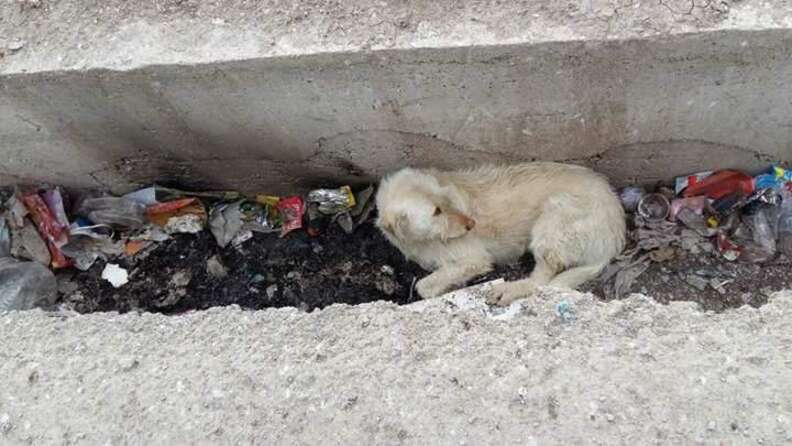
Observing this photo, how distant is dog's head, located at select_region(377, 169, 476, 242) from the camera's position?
326 cm

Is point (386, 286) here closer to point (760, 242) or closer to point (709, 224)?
point (709, 224)

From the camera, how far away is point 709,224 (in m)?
3.42

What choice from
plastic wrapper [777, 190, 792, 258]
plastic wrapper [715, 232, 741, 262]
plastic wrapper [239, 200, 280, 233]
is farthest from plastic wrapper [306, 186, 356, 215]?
plastic wrapper [777, 190, 792, 258]

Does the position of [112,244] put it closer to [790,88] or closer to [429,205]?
[429,205]

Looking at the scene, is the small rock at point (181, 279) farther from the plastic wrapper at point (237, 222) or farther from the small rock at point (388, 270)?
the small rock at point (388, 270)

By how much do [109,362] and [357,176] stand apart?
1.62 m

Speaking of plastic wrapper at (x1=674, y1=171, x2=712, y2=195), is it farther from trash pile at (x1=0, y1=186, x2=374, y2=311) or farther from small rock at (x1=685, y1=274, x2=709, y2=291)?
trash pile at (x1=0, y1=186, x2=374, y2=311)

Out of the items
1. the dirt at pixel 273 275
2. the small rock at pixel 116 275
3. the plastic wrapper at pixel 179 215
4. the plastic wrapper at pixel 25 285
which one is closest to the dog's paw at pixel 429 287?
the dirt at pixel 273 275

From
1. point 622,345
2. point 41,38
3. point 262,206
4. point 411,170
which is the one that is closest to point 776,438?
point 622,345

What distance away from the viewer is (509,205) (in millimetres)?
3371

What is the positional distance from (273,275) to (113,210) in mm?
965

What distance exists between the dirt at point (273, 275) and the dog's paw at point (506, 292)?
533 millimetres

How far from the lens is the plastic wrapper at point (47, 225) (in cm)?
365

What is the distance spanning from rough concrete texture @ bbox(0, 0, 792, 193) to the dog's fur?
126 mm
